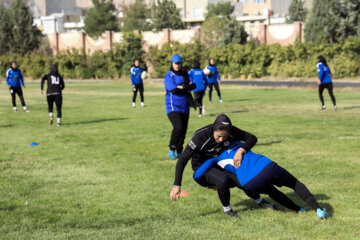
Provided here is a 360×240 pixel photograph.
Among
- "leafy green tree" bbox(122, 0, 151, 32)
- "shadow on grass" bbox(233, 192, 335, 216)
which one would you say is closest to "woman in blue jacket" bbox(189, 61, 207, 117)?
"shadow on grass" bbox(233, 192, 335, 216)

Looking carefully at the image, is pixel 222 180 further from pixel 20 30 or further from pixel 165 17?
pixel 165 17

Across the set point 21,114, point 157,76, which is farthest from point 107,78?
point 21,114

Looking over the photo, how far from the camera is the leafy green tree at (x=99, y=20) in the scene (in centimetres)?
8788

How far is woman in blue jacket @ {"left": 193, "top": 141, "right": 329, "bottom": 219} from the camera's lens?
233 inches

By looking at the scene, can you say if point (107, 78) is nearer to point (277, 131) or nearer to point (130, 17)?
point (130, 17)

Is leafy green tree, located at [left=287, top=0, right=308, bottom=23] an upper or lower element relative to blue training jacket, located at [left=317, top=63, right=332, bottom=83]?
upper

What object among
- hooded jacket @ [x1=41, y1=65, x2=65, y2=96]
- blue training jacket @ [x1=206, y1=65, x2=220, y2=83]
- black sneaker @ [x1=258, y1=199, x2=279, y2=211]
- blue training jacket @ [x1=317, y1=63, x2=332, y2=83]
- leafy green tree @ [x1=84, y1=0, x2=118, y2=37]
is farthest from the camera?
leafy green tree @ [x1=84, y1=0, x2=118, y2=37]

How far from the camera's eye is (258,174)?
5.91m

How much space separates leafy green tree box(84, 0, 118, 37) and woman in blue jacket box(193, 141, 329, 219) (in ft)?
273

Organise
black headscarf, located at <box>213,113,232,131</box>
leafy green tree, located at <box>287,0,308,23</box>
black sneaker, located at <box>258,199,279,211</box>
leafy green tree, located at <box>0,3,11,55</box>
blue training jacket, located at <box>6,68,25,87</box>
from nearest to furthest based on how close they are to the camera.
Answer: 1. black headscarf, located at <box>213,113,232,131</box>
2. black sneaker, located at <box>258,199,279,211</box>
3. blue training jacket, located at <box>6,68,25,87</box>
4. leafy green tree, located at <box>0,3,11,55</box>
5. leafy green tree, located at <box>287,0,308,23</box>

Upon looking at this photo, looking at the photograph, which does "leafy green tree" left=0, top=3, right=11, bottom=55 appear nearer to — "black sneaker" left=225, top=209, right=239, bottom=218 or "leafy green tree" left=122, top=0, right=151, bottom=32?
"leafy green tree" left=122, top=0, right=151, bottom=32

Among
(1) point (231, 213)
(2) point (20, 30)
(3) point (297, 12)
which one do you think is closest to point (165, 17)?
(3) point (297, 12)

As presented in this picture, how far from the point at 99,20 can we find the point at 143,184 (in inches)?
3290

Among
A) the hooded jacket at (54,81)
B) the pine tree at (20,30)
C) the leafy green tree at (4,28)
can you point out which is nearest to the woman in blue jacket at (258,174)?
the hooded jacket at (54,81)
